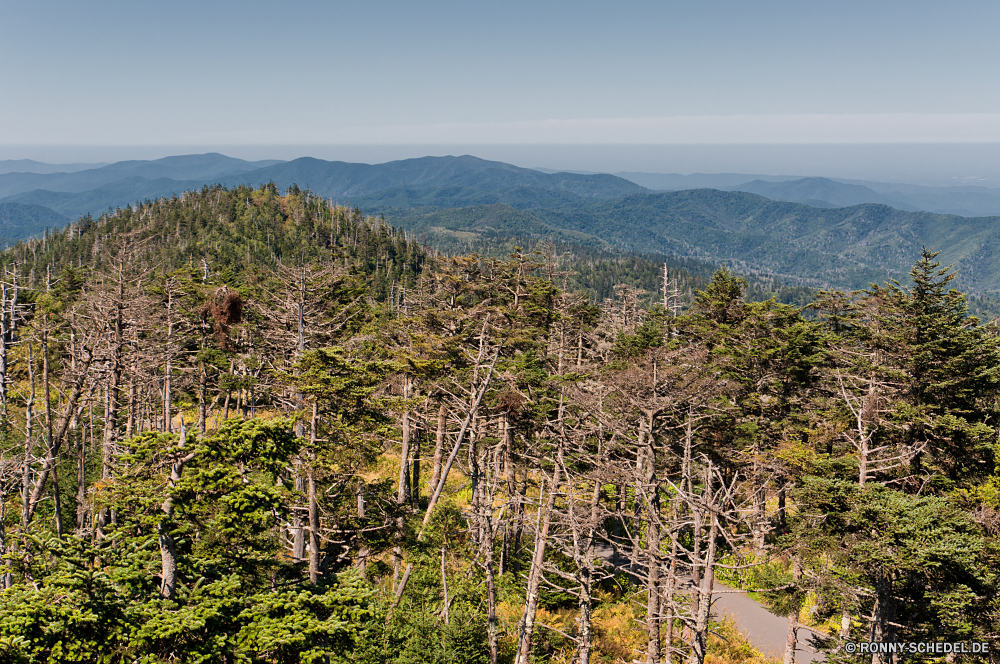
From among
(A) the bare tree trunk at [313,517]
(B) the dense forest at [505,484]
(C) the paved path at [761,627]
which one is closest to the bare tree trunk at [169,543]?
(B) the dense forest at [505,484]

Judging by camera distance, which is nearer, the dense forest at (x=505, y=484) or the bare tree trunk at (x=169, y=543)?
the bare tree trunk at (x=169, y=543)

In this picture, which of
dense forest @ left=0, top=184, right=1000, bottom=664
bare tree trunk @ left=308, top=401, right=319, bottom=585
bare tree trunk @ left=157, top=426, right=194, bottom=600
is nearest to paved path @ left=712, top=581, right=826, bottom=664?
dense forest @ left=0, top=184, right=1000, bottom=664

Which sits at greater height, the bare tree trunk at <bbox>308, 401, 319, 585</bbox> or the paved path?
the bare tree trunk at <bbox>308, 401, 319, 585</bbox>

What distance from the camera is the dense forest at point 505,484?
9711 millimetres

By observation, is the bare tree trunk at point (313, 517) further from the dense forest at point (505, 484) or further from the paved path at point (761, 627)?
the paved path at point (761, 627)

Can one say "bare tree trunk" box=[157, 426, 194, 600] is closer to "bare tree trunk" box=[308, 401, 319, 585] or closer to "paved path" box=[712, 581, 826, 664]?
"bare tree trunk" box=[308, 401, 319, 585]

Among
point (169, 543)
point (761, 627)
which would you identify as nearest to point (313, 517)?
point (169, 543)

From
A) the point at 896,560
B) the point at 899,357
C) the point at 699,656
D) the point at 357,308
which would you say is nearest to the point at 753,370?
the point at 899,357

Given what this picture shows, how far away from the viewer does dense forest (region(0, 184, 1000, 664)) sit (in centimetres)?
971

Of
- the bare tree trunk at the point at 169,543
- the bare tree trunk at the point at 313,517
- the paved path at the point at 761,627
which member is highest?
the bare tree trunk at the point at 169,543

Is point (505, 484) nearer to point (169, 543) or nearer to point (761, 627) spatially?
point (761, 627)

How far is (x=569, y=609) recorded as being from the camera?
24.8m

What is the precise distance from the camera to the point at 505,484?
2317cm

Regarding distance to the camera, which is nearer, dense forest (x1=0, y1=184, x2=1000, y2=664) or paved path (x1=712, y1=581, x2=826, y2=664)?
dense forest (x1=0, y1=184, x2=1000, y2=664)
